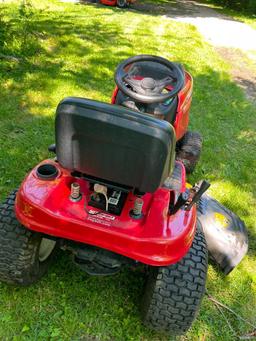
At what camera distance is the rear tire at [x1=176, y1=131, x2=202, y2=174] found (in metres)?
4.01

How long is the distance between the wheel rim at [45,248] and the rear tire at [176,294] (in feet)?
2.45

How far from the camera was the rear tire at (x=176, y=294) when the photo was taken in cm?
227

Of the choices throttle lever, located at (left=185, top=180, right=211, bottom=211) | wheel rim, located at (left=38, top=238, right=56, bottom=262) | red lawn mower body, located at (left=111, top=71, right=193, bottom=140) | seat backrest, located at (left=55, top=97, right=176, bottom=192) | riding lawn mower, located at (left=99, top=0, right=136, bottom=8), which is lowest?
riding lawn mower, located at (left=99, top=0, right=136, bottom=8)

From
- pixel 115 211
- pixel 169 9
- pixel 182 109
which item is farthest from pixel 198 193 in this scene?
pixel 169 9

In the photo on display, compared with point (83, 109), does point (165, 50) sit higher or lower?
lower

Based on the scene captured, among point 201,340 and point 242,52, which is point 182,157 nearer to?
point 201,340

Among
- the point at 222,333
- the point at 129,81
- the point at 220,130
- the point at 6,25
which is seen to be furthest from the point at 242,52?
the point at 222,333

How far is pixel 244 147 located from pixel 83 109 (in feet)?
12.1

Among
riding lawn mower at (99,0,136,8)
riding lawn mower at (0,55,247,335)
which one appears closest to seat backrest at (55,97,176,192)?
riding lawn mower at (0,55,247,335)

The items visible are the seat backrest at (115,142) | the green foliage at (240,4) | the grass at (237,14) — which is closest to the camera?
the seat backrest at (115,142)

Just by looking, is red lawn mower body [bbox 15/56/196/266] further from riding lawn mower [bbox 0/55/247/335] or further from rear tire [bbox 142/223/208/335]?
rear tire [bbox 142/223/208/335]

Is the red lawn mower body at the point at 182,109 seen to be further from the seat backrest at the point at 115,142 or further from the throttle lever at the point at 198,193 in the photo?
the seat backrest at the point at 115,142

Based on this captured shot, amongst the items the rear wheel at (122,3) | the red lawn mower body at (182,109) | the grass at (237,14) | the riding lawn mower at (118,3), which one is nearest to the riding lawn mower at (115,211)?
the red lawn mower body at (182,109)

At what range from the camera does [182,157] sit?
13.1ft
